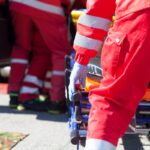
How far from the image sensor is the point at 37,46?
5.58 meters

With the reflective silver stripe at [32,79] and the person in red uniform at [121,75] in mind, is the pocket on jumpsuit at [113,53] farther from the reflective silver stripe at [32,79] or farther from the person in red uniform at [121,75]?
the reflective silver stripe at [32,79]

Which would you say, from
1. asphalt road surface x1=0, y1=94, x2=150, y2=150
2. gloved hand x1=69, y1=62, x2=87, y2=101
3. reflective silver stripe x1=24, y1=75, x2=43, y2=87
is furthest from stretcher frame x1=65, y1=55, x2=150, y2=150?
reflective silver stripe x1=24, y1=75, x2=43, y2=87

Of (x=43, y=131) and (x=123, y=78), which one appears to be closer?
(x=123, y=78)

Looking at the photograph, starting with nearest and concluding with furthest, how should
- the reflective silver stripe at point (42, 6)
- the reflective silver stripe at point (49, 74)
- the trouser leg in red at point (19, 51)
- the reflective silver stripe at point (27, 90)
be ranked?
1. the reflective silver stripe at point (42, 6)
2. the trouser leg in red at point (19, 51)
3. the reflective silver stripe at point (27, 90)
4. the reflective silver stripe at point (49, 74)

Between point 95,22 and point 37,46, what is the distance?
2670 mm

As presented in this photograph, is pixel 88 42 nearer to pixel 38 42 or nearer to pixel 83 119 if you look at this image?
pixel 83 119

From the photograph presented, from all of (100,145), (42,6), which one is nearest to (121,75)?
(100,145)

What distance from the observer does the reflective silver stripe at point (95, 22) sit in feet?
9.70

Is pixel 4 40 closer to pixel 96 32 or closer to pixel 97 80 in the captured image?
pixel 97 80

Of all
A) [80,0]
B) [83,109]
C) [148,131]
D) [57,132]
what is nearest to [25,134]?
[57,132]

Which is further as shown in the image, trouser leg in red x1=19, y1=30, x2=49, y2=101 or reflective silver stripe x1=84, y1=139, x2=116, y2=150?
trouser leg in red x1=19, y1=30, x2=49, y2=101

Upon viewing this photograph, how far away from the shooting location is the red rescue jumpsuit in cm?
522

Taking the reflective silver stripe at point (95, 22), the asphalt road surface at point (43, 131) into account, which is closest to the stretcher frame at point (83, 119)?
the asphalt road surface at point (43, 131)

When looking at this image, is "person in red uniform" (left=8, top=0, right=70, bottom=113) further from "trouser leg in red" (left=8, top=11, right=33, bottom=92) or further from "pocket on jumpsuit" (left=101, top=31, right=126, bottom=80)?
"pocket on jumpsuit" (left=101, top=31, right=126, bottom=80)
